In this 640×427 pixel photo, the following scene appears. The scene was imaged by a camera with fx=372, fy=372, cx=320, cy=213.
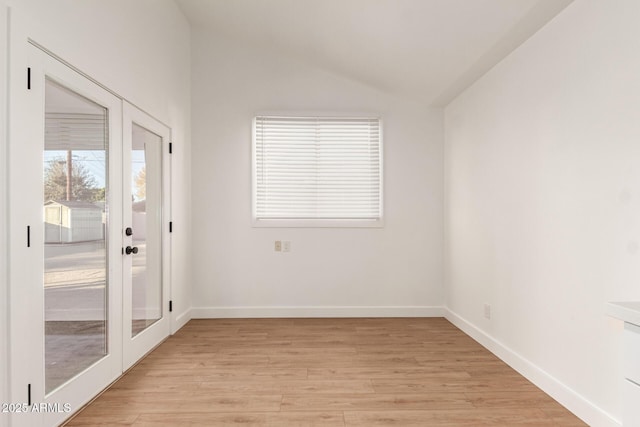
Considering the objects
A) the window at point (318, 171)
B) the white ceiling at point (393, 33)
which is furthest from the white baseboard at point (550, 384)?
the white ceiling at point (393, 33)

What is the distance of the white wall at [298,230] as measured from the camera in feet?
14.6

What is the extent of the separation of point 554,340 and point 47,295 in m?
3.15

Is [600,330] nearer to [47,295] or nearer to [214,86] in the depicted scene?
[47,295]

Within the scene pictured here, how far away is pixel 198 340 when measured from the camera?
3.65 m

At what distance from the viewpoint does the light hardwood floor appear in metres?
2.24

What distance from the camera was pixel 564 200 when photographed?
7.86ft

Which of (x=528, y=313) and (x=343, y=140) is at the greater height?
(x=343, y=140)

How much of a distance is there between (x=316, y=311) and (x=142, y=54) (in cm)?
321

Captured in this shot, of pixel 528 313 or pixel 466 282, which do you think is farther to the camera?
pixel 466 282

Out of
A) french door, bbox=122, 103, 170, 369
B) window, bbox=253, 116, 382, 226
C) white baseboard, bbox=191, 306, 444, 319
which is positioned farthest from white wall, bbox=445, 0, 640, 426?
french door, bbox=122, 103, 170, 369

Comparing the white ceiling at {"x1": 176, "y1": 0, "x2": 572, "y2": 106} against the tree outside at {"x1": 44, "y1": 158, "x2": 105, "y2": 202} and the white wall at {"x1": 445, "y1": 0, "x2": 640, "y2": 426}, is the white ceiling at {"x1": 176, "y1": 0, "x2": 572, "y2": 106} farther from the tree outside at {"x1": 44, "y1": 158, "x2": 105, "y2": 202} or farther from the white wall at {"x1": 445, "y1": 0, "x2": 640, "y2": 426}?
the tree outside at {"x1": 44, "y1": 158, "x2": 105, "y2": 202}

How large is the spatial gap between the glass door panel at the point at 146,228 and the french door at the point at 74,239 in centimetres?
2

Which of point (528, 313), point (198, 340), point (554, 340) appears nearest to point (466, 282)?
point (528, 313)

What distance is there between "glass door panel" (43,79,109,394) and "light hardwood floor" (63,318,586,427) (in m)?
0.39
